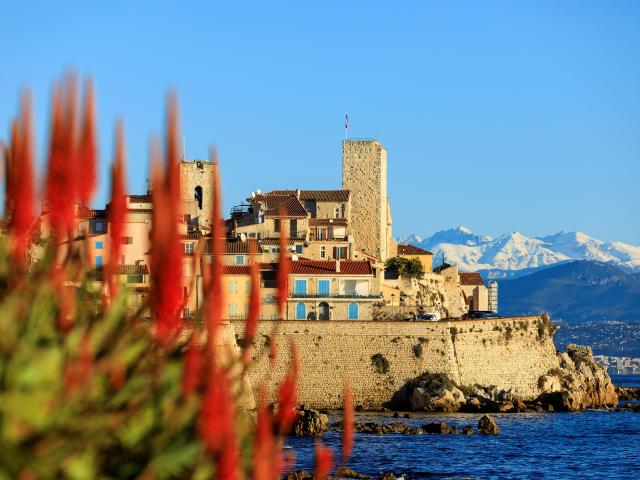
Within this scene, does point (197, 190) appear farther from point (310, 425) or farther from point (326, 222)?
point (310, 425)

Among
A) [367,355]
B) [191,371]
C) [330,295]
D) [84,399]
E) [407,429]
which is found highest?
[330,295]

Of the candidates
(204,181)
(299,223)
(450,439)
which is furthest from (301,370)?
(204,181)

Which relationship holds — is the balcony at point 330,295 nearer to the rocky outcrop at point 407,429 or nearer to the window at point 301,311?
the window at point 301,311

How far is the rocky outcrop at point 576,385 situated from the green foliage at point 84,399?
64174mm

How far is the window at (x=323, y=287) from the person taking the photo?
70.8 metres

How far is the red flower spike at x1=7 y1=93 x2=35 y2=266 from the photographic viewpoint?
29.5ft

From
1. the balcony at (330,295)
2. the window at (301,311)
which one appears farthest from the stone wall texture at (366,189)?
the window at (301,311)

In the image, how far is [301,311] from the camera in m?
70.6

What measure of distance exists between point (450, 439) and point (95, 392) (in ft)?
157

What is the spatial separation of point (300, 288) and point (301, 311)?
1.31 metres

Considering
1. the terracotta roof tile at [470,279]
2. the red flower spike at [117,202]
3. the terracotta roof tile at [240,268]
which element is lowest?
the red flower spike at [117,202]

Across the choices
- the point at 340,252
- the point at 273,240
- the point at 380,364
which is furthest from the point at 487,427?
the point at 340,252

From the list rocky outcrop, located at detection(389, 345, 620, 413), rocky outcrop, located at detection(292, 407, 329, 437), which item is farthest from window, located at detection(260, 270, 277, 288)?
rocky outcrop, located at detection(292, 407, 329, 437)

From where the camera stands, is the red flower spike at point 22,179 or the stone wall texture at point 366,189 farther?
the stone wall texture at point 366,189
